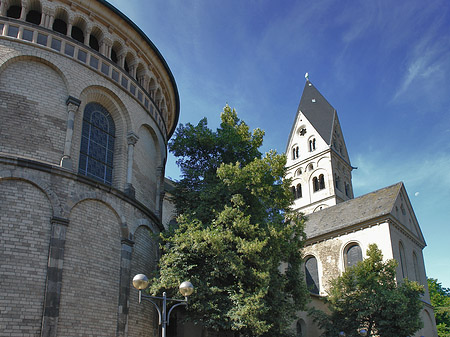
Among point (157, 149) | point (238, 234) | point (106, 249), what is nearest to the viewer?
point (106, 249)

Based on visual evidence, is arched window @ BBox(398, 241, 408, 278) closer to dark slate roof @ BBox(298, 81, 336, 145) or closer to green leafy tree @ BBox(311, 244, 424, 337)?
green leafy tree @ BBox(311, 244, 424, 337)

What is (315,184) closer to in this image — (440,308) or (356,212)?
(440,308)

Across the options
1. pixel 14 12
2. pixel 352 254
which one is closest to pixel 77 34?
pixel 14 12

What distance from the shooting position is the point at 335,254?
3209 centimetres

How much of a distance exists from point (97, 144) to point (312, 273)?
21.6 m

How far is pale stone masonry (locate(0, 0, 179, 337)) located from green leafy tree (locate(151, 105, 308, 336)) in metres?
1.51

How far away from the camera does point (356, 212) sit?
33.3m

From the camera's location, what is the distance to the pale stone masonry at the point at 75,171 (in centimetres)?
1312

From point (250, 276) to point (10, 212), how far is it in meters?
7.92

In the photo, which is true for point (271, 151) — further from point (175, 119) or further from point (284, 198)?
point (175, 119)

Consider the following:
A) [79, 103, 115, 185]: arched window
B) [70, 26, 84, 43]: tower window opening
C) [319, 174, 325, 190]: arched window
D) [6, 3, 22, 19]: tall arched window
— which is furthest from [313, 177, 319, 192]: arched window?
[6, 3, 22, 19]: tall arched window

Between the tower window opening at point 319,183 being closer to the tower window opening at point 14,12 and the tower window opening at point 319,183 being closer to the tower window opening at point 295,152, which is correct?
the tower window opening at point 295,152

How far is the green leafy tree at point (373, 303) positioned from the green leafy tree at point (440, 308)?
763 inches

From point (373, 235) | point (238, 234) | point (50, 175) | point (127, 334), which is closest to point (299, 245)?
point (238, 234)
